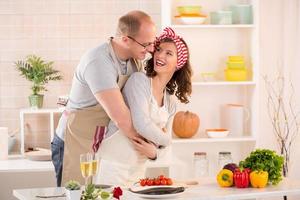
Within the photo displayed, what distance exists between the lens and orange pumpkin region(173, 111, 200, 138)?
573 centimetres

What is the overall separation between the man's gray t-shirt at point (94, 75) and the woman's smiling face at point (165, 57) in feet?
0.50

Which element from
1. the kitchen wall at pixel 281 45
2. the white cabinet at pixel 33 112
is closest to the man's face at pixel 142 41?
the kitchen wall at pixel 281 45

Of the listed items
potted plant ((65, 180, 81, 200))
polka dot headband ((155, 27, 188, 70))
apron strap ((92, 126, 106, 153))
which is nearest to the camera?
potted plant ((65, 180, 81, 200))

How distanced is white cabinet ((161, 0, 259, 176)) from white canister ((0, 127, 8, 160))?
134 cm

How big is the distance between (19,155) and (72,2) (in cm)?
141

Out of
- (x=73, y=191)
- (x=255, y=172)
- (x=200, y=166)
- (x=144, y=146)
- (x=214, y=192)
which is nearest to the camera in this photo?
(x=73, y=191)

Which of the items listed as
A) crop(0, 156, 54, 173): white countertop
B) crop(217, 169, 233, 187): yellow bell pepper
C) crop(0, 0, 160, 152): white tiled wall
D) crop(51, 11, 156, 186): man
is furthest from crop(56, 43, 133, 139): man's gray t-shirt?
crop(0, 0, 160, 152): white tiled wall

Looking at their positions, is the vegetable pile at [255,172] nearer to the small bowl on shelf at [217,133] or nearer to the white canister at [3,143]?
the small bowl on shelf at [217,133]

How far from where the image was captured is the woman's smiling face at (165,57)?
13.5 feet

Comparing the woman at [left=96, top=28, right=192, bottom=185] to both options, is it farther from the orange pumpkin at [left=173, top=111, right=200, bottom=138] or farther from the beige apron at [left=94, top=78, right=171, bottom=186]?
the orange pumpkin at [left=173, top=111, right=200, bottom=138]

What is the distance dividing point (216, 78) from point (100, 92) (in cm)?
221

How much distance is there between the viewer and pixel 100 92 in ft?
12.8

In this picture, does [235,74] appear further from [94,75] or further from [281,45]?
[94,75]

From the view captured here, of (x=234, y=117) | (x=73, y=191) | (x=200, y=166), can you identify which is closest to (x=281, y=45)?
(x=234, y=117)
